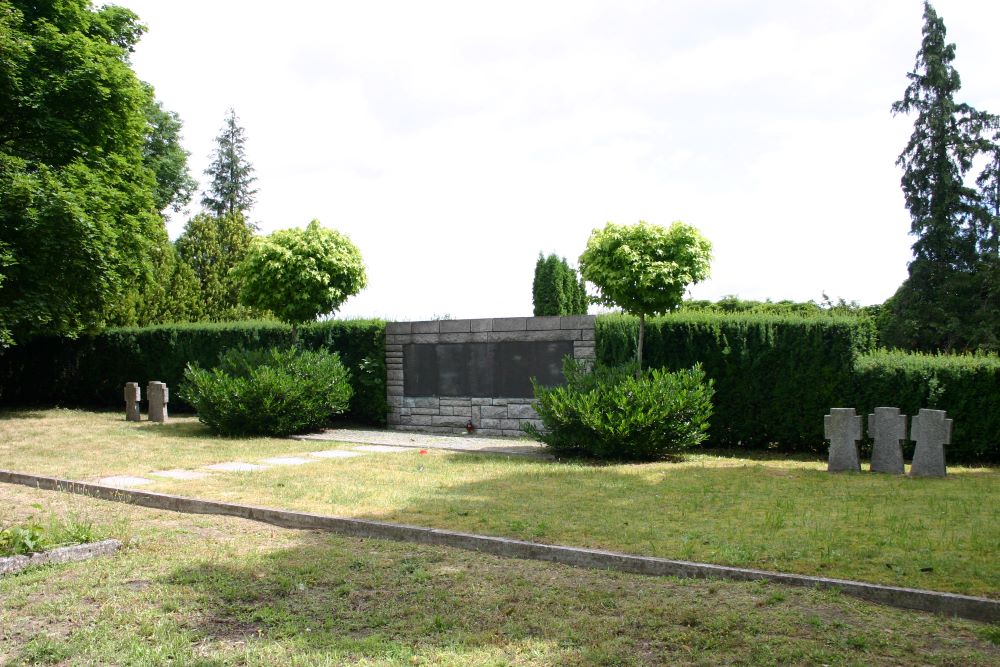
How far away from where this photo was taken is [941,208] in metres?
29.8

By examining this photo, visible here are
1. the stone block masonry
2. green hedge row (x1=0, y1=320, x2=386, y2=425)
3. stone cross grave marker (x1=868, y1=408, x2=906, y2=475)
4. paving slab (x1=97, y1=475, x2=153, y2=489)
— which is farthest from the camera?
green hedge row (x1=0, y1=320, x2=386, y2=425)

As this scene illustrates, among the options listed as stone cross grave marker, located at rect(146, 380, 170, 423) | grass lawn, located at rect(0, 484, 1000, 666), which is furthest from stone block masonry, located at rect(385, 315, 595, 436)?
grass lawn, located at rect(0, 484, 1000, 666)

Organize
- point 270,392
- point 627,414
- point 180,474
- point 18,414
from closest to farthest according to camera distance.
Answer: point 180,474 < point 627,414 < point 270,392 < point 18,414

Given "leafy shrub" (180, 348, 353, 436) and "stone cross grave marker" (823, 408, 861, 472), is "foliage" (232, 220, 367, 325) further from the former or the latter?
"stone cross grave marker" (823, 408, 861, 472)

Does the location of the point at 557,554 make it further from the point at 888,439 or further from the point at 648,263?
the point at 648,263

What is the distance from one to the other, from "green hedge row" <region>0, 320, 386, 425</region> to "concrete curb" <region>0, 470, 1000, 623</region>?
27.5 feet

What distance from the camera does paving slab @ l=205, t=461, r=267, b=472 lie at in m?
10.6

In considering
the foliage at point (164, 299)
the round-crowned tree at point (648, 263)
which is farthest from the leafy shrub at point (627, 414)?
the foliage at point (164, 299)

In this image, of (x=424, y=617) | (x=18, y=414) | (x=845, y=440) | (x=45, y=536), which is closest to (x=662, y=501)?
(x=845, y=440)

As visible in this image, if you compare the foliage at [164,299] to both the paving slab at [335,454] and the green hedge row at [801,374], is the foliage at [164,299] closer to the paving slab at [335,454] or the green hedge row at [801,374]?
the paving slab at [335,454]

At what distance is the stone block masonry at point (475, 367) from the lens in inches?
565

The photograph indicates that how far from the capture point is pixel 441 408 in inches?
623

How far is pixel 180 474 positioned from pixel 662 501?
231 inches

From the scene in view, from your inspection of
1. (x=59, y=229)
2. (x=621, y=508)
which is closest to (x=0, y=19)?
(x=59, y=229)
